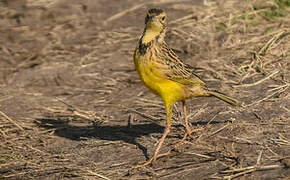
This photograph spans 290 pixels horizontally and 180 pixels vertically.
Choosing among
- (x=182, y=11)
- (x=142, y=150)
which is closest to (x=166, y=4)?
(x=182, y=11)

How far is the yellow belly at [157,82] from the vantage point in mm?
6598

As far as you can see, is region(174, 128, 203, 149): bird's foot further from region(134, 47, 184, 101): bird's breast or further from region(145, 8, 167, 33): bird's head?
region(145, 8, 167, 33): bird's head

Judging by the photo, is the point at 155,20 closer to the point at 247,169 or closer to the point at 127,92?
the point at 247,169

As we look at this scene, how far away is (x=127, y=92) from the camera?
9102 mm

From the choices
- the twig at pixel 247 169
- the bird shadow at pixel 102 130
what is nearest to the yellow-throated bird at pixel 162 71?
the bird shadow at pixel 102 130

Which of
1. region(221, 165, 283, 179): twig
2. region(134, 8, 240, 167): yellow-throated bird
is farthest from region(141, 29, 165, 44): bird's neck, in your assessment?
region(221, 165, 283, 179): twig

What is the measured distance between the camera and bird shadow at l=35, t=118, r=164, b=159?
24.4ft

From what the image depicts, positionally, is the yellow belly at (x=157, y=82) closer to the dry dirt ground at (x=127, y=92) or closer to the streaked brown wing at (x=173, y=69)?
the streaked brown wing at (x=173, y=69)

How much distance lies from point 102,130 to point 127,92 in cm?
143

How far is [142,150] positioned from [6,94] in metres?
3.36

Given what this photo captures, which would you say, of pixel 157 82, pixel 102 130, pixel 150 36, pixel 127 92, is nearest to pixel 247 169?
pixel 157 82

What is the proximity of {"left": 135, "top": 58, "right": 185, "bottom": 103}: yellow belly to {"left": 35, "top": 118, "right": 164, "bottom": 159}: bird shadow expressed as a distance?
77 cm

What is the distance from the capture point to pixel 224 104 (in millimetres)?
7781

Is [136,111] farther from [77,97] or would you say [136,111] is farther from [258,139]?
[258,139]
